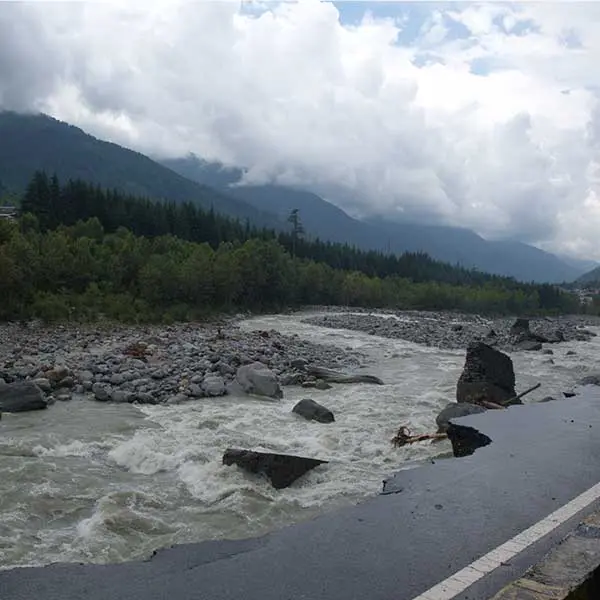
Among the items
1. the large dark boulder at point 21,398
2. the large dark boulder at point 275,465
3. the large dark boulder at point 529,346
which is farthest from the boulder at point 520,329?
the large dark boulder at point 275,465

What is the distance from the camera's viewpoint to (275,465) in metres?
9.76

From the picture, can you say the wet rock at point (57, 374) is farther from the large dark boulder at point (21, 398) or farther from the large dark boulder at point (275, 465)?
the large dark boulder at point (275, 465)

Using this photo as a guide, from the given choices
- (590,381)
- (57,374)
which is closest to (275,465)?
(57,374)

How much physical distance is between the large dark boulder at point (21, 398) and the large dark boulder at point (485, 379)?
459 inches

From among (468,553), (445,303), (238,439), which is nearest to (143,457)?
(238,439)

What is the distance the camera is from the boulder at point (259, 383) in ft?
57.9

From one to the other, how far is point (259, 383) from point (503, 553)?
11.6 m

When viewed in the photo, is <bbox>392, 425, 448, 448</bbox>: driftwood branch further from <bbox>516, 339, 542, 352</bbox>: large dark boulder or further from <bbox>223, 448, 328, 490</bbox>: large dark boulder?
<bbox>516, 339, 542, 352</bbox>: large dark boulder

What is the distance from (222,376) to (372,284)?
7374 centimetres

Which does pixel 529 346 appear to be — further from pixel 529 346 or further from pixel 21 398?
pixel 21 398

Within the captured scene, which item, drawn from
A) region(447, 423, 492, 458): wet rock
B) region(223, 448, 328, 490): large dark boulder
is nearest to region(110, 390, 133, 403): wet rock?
region(223, 448, 328, 490): large dark boulder

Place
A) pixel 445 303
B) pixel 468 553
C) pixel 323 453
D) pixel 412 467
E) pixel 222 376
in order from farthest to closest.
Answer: pixel 445 303 < pixel 222 376 < pixel 323 453 < pixel 412 467 < pixel 468 553

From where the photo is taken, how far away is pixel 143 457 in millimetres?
10992

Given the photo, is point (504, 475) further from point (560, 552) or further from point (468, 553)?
point (560, 552)
